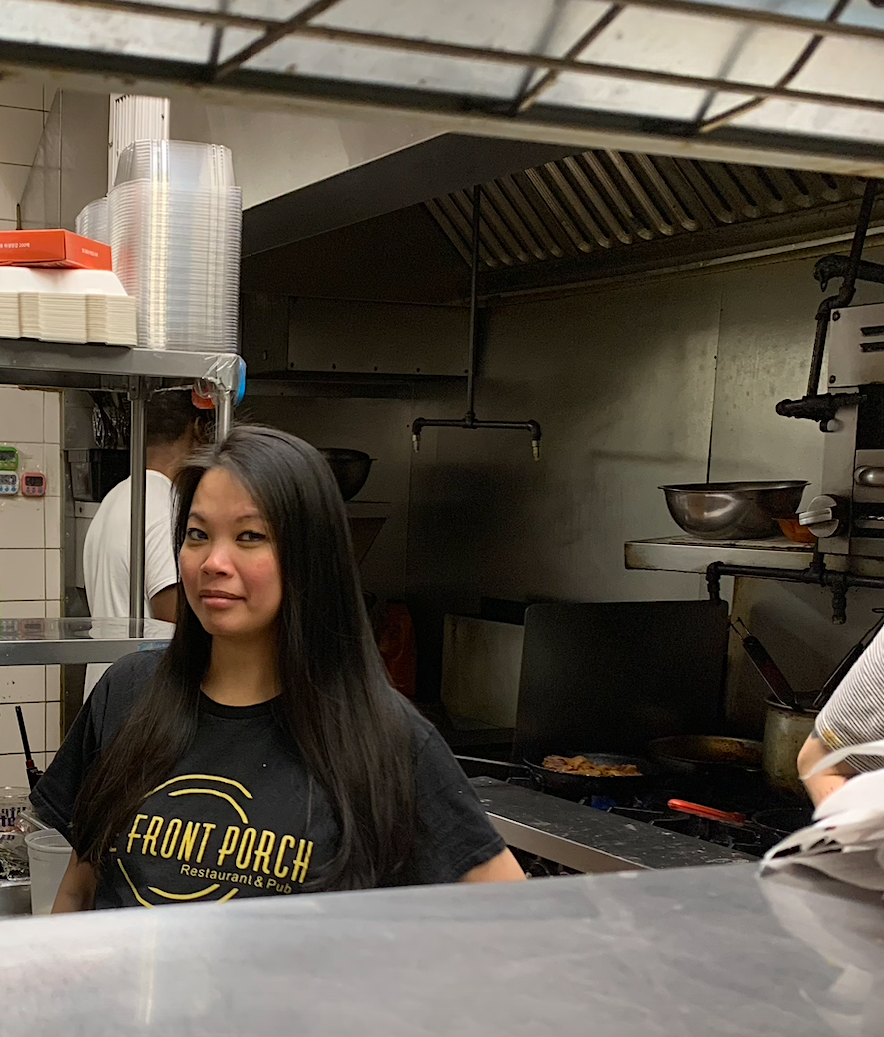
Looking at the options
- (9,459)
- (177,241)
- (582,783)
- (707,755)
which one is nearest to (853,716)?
(177,241)

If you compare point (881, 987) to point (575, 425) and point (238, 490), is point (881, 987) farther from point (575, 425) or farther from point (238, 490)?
point (575, 425)

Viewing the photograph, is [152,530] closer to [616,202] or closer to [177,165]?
[177,165]

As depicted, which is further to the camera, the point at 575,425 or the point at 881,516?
the point at 575,425

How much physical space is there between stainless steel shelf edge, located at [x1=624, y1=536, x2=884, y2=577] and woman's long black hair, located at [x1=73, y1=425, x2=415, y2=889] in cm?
144

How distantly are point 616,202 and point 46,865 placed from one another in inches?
103

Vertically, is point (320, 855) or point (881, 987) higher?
point (881, 987)

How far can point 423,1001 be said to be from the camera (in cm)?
41

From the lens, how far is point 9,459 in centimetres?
454

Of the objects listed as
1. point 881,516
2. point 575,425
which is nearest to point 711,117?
point 881,516

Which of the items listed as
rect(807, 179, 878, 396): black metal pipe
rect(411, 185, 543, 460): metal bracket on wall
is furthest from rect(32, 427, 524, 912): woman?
rect(411, 185, 543, 460): metal bracket on wall

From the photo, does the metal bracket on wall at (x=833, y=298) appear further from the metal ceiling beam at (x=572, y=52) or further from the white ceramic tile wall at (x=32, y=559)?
the white ceramic tile wall at (x=32, y=559)

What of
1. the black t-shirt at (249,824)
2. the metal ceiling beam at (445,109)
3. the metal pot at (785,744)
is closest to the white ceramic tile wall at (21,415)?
the metal pot at (785,744)

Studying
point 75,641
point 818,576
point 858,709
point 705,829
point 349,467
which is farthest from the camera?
point 349,467

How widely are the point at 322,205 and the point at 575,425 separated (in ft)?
5.77
